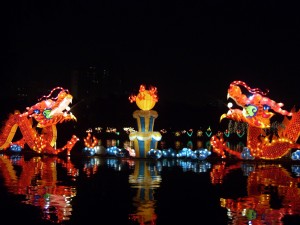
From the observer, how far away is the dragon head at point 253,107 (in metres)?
22.2

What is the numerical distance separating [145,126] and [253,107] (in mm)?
5874

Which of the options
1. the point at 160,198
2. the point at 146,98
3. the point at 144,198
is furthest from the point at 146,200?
the point at 146,98

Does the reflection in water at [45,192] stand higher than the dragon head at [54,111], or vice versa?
the dragon head at [54,111]

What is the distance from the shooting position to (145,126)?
83.8 ft

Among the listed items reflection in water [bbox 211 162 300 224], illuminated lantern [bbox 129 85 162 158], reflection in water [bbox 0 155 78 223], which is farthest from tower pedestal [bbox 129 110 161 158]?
reflection in water [bbox 211 162 300 224]

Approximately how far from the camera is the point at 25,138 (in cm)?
3016

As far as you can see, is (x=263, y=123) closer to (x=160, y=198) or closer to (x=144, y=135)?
(x=144, y=135)

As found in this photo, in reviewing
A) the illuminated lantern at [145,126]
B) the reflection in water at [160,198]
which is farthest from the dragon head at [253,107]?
the reflection in water at [160,198]

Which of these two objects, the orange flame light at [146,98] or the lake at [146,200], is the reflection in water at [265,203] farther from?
the orange flame light at [146,98]

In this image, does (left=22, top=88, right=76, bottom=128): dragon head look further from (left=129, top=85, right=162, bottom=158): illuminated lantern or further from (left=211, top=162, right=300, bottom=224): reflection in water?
(left=211, top=162, right=300, bottom=224): reflection in water

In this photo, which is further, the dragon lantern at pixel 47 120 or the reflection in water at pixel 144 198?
the dragon lantern at pixel 47 120

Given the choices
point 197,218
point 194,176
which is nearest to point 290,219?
point 197,218

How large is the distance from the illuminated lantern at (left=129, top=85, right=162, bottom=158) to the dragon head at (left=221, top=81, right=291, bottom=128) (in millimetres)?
4444

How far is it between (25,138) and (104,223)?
23.6 m
